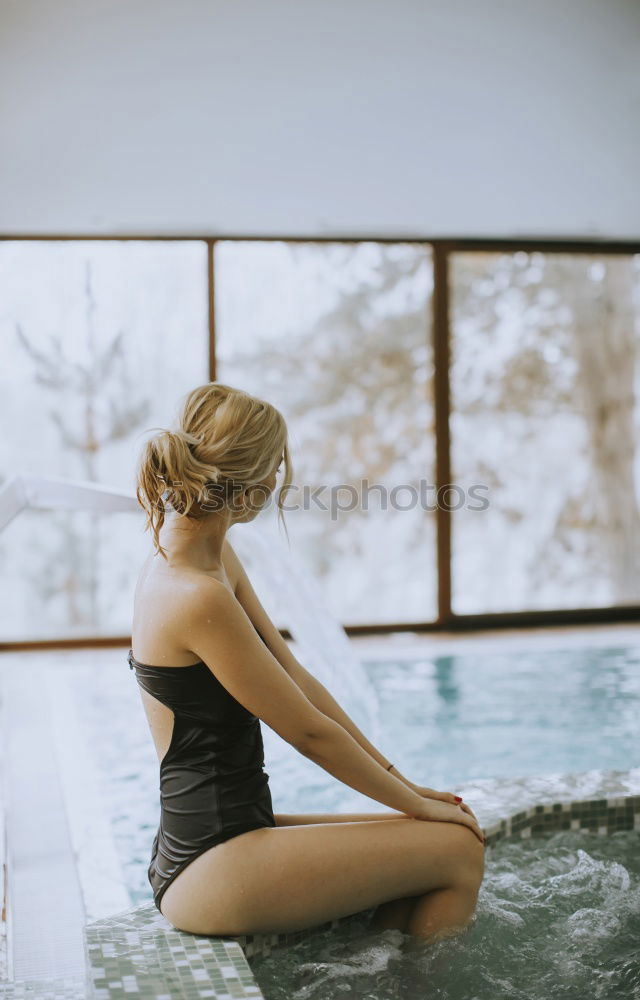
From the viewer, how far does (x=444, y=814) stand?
5.89 ft

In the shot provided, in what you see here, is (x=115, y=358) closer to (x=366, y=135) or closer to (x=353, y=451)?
(x=353, y=451)

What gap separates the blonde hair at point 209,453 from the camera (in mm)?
1621

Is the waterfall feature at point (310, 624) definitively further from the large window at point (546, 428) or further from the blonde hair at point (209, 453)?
the blonde hair at point (209, 453)

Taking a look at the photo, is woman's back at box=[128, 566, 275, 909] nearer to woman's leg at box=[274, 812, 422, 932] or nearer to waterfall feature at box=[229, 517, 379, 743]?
woman's leg at box=[274, 812, 422, 932]

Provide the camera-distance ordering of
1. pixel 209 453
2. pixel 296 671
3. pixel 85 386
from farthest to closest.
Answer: pixel 85 386
pixel 296 671
pixel 209 453

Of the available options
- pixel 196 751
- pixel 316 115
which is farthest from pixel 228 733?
pixel 316 115

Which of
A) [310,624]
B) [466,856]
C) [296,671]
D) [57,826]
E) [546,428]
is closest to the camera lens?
[466,856]

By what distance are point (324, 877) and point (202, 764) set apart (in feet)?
0.91

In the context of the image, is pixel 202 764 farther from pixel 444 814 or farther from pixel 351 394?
pixel 351 394

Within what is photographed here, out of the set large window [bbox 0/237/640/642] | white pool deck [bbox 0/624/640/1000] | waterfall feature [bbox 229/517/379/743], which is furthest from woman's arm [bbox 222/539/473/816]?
large window [bbox 0/237/640/642]

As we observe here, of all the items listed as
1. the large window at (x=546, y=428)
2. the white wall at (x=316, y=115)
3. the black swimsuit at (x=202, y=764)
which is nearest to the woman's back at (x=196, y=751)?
the black swimsuit at (x=202, y=764)

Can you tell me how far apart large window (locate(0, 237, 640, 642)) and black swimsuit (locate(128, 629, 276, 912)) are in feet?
14.8

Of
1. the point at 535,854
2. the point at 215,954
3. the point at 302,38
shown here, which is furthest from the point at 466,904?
the point at 302,38

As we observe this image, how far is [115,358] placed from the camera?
6262 mm
